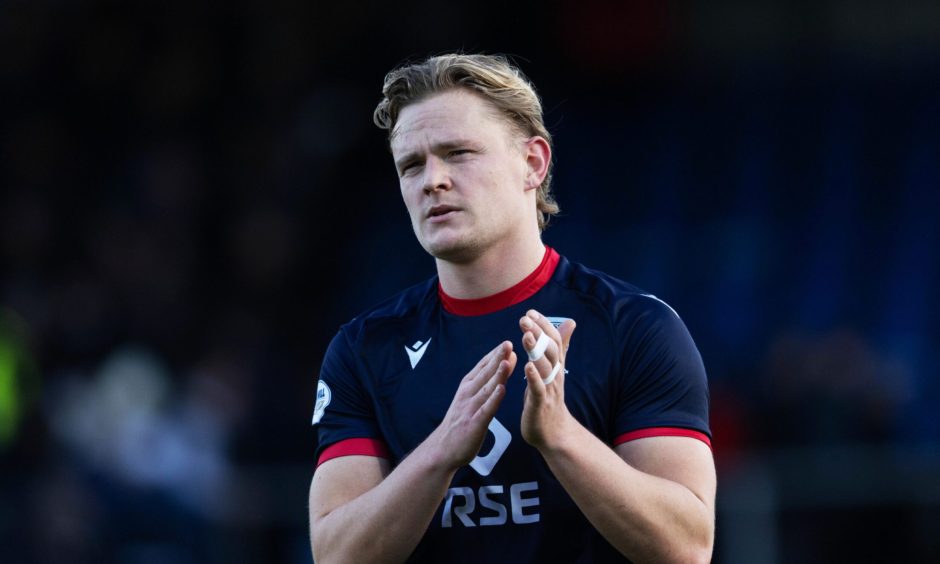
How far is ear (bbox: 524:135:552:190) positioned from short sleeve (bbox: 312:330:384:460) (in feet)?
2.52

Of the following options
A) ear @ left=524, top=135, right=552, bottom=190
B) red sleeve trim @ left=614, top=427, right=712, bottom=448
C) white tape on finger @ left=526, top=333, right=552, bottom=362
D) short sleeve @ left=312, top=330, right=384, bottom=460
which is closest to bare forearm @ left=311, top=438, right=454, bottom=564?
short sleeve @ left=312, top=330, right=384, bottom=460

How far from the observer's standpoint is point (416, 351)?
14.7 ft

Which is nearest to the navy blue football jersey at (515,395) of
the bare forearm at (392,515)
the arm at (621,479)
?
the arm at (621,479)

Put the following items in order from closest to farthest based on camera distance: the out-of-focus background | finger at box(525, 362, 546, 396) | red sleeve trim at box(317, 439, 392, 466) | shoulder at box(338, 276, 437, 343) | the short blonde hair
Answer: finger at box(525, 362, 546, 396), red sleeve trim at box(317, 439, 392, 466), the short blonde hair, shoulder at box(338, 276, 437, 343), the out-of-focus background

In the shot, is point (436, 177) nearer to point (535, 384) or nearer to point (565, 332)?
point (565, 332)

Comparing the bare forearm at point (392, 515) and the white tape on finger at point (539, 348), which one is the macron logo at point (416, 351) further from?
the white tape on finger at point (539, 348)

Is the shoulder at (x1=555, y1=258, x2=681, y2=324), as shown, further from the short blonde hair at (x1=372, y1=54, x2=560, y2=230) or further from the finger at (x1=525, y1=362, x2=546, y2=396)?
the finger at (x1=525, y1=362, x2=546, y2=396)

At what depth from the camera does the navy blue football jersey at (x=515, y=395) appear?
4168 millimetres

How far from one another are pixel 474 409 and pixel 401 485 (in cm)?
32

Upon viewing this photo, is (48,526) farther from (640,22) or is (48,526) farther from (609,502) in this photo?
(640,22)

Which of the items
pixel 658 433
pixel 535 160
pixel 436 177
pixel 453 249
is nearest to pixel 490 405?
pixel 658 433

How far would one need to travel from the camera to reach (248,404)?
1091cm

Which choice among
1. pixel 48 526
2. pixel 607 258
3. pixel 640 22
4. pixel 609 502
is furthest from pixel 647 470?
pixel 640 22

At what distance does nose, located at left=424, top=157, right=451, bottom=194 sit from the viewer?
427 cm
